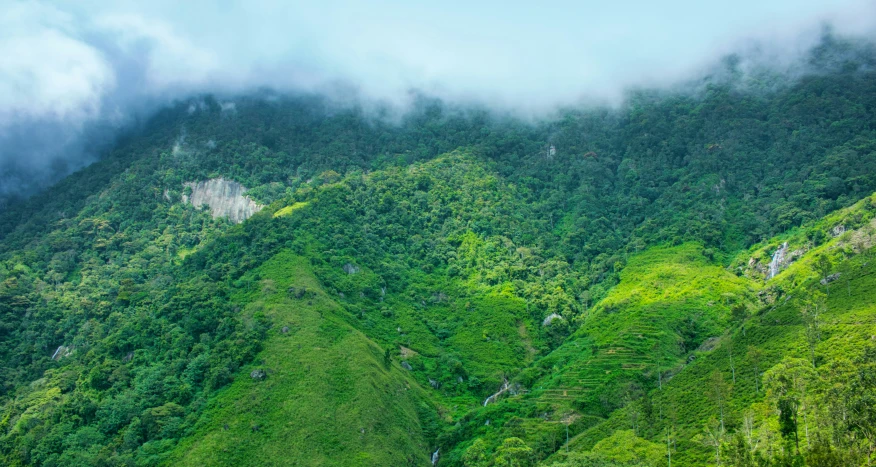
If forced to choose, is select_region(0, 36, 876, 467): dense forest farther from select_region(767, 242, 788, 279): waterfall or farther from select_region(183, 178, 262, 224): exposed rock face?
select_region(183, 178, 262, 224): exposed rock face

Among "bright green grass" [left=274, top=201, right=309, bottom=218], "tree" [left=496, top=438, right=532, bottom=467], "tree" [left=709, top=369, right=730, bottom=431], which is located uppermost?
"bright green grass" [left=274, top=201, right=309, bottom=218]

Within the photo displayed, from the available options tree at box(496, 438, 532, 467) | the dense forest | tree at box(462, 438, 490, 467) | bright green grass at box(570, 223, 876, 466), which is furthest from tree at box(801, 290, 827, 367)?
tree at box(462, 438, 490, 467)

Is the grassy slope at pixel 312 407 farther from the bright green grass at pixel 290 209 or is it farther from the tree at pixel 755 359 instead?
the tree at pixel 755 359

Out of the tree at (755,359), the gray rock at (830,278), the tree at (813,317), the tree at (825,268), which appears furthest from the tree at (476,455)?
the gray rock at (830,278)

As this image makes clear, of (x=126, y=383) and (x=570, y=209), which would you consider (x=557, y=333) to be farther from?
(x=126, y=383)

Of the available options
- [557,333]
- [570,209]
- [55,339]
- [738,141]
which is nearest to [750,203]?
[738,141]

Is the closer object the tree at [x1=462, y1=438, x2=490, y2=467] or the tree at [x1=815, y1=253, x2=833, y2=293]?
the tree at [x1=462, y1=438, x2=490, y2=467]
